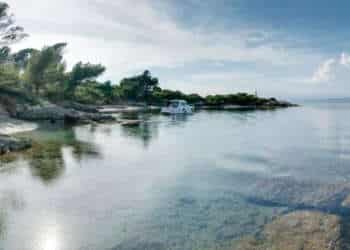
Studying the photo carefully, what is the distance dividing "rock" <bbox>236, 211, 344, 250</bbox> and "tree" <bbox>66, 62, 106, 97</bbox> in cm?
4342

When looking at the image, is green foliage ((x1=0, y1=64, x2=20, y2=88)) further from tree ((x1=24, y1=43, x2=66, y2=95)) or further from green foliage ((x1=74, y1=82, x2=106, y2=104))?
green foliage ((x1=74, y1=82, x2=106, y2=104))

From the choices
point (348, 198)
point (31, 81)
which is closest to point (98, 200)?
point (348, 198)

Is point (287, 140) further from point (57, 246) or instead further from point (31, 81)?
point (31, 81)

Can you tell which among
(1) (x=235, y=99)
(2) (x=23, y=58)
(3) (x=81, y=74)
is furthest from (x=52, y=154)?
(1) (x=235, y=99)

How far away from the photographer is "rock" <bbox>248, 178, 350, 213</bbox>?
25.7ft

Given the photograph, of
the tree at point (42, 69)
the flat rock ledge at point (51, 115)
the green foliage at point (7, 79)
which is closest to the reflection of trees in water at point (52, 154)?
the green foliage at point (7, 79)

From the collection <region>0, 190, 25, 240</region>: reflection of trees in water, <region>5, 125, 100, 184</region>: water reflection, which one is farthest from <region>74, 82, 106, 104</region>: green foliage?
<region>0, 190, 25, 240</region>: reflection of trees in water

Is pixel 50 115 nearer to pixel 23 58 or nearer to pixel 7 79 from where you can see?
pixel 7 79

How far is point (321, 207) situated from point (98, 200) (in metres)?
5.79

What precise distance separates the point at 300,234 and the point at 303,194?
2.91 metres

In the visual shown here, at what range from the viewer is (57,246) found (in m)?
5.71

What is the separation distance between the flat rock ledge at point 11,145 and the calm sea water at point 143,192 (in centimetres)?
96

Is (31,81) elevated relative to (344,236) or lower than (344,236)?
elevated

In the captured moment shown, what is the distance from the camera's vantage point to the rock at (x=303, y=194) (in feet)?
25.7
